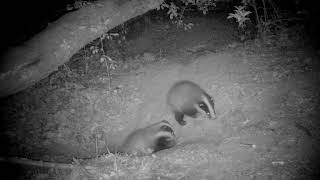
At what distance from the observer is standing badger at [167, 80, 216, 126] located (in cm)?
469

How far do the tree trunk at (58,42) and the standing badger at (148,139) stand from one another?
167 centimetres

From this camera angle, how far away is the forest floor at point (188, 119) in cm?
353

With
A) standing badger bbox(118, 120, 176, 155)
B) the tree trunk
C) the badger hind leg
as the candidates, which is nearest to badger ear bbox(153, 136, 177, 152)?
standing badger bbox(118, 120, 176, 155)

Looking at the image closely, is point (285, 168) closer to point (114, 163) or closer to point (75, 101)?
point (114, 163)

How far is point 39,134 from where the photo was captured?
4730 millimetres

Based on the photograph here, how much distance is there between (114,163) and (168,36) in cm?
398

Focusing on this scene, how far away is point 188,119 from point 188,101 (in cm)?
41

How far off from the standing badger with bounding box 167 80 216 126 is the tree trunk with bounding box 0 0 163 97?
1.64m

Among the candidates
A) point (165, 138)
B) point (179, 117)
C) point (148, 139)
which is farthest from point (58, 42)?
point (179, 117)

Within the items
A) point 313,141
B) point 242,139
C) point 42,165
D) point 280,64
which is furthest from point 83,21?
point 313,141

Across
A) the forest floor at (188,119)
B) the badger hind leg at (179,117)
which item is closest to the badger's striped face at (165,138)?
the forest floor at (188,119)

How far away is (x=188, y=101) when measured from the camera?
16.4ft

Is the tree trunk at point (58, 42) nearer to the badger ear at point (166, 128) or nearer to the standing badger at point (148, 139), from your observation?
the standing badger at point (148, 139)

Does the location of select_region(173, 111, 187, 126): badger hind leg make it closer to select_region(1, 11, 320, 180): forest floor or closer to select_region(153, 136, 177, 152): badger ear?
select_region(1, 11, 320, 180): forest floor
